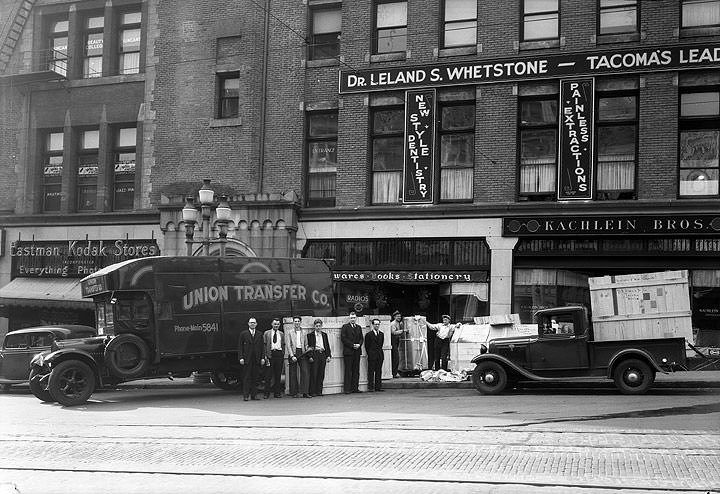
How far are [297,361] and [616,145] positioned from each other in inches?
433

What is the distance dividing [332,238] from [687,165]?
10.5m

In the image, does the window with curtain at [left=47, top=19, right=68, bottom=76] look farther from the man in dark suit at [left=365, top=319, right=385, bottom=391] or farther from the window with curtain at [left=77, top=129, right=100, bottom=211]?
the man in dark suit at [left=365, top=319, right=385, bottom=391]

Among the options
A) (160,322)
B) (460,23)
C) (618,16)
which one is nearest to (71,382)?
(160,322)

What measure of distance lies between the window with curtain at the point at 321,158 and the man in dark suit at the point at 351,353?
7.51 m

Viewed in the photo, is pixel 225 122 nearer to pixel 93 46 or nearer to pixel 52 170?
pixel 93 46

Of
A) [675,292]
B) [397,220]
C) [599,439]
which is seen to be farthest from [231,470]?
[397,220]

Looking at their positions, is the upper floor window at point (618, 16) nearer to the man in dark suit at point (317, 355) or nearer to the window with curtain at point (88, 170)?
the man in dark suit at point (317, 355)

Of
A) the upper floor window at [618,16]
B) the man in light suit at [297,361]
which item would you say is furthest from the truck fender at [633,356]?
the upper floor window at [618,16]

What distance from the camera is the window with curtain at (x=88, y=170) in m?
28.5

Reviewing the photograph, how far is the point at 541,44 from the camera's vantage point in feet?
74.5

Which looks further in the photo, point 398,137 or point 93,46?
point 93,46

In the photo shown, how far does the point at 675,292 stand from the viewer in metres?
16.3

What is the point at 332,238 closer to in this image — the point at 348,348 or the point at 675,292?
the point at 348,348

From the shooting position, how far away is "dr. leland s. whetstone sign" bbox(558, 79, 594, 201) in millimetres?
21953
